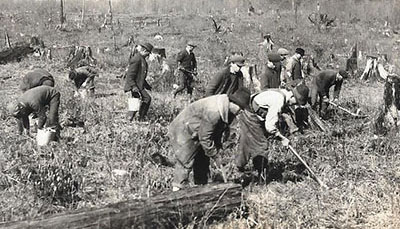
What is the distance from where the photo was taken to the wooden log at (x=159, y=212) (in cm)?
434

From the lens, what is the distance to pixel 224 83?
7.61m

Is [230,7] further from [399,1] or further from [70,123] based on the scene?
[70,123]

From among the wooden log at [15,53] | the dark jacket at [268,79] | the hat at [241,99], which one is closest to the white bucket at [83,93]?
the dark jacket at [268,79]

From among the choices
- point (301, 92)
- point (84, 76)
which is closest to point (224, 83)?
point (301, 92)

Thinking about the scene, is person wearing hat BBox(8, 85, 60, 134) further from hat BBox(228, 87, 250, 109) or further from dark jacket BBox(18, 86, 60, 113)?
hat BBox(228, 87, 250, 109)

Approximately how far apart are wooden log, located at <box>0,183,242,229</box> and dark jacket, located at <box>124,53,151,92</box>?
3769mm

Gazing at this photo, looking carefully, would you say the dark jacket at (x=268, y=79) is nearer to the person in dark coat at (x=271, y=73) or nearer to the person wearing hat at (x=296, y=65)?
the person in dark coat at (x=271, y=73)

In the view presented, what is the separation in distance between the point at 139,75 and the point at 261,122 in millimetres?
3052

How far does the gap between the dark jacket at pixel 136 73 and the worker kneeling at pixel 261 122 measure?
2.77m

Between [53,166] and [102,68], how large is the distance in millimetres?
9535

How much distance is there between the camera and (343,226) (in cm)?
541

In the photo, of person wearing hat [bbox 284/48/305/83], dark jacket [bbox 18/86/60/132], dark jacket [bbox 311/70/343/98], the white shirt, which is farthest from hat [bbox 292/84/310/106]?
dark jacket [bbox 18/86/60/132]

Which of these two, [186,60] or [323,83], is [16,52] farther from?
[323,83]

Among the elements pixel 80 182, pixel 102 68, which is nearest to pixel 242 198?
pixel 80 182
